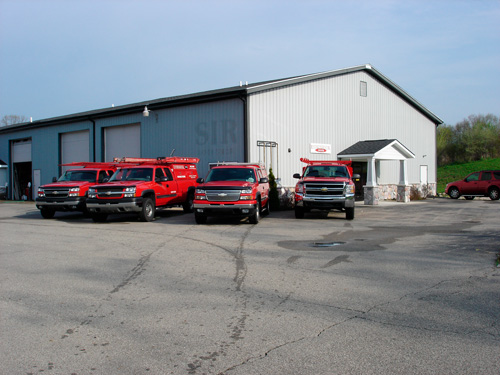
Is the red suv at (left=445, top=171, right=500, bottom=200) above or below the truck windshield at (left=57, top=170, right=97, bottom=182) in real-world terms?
below

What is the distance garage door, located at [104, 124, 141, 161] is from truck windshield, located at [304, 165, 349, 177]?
42.0 ft

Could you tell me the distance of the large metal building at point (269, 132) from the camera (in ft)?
74.4

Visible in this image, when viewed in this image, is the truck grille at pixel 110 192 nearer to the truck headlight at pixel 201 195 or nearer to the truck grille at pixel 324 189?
the truck headlight at pixel 201 195

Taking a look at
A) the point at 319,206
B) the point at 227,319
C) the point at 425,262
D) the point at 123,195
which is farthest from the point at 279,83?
the point at 227,319

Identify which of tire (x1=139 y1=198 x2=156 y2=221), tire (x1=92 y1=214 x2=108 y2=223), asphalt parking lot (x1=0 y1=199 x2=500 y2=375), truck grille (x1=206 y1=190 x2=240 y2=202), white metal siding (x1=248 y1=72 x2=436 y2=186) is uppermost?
white metal siding (x1=248 y1=72 x2=436 y2=186)

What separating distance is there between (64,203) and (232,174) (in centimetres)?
641

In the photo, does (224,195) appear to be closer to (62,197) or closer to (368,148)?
(62,197)

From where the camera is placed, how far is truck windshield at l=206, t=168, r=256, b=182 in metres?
16.2

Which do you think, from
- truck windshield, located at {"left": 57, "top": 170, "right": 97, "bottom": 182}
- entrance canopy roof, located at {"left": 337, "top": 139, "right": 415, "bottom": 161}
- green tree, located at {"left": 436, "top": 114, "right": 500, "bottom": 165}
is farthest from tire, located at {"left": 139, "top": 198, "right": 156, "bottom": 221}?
green tree, located at {"left": 436, "top": 114, "right": 500, "bottom": 165}

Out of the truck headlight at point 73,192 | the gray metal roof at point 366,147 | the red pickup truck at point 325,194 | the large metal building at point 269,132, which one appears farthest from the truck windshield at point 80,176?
the gray metal roof at point 366,147

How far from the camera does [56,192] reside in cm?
1755

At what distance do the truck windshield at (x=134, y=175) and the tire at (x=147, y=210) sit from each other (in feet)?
3.48

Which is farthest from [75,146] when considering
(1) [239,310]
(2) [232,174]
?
(1) [239,310]

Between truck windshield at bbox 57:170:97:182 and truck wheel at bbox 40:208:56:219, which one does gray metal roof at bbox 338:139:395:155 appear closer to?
truck windshield at bbox 57:170:97:182
